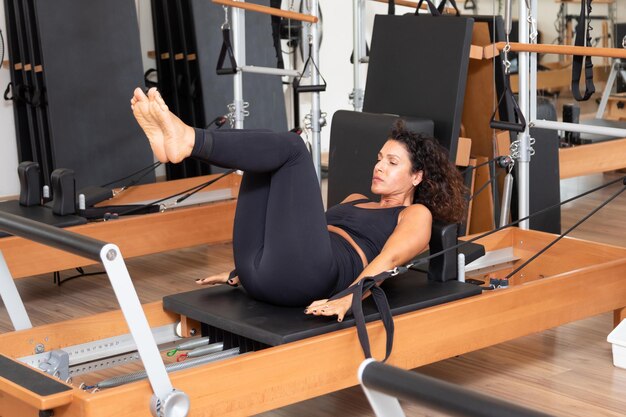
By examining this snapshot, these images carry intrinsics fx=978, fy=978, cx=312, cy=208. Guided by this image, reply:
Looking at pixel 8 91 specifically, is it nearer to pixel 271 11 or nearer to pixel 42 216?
pixel 42 216

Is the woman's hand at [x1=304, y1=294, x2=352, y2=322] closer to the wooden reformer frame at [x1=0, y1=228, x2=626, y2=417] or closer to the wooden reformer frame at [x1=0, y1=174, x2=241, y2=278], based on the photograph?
the wooden reformer frame at [x1=0, y1=228, x2=626, y2=417]

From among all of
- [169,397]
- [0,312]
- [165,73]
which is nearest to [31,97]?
[165,73]

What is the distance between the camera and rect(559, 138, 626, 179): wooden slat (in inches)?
207

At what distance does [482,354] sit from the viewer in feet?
10.8

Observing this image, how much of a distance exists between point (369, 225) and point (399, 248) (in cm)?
22

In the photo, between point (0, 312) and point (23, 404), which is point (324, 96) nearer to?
point (0, 312)

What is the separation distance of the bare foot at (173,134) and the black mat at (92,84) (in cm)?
357

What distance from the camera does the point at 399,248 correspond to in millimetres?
2768

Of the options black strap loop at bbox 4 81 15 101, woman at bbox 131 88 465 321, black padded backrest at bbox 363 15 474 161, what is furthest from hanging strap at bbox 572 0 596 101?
black strap loop at bbox 4 81 15 101

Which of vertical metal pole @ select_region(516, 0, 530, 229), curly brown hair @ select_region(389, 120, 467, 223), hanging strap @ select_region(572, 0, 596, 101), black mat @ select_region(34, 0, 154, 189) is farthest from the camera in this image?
black mat @ select_region(34, 0, 154, 189)

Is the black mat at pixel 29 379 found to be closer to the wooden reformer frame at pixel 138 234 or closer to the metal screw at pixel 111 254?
the metal screw at pixel 111 254

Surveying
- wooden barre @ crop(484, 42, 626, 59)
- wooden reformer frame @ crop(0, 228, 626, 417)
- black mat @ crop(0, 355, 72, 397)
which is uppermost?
wooden barre @ crop(484, 42, 626, 59)

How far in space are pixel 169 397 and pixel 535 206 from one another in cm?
252

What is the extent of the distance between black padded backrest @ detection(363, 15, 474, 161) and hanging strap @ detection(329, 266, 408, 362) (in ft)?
3.57
